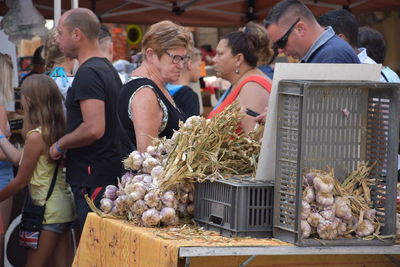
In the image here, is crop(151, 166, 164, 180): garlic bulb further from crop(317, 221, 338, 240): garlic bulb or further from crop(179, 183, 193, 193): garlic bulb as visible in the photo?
crop(317, 221, 338, 240): garlic bulb

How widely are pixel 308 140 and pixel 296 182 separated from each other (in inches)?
6.3

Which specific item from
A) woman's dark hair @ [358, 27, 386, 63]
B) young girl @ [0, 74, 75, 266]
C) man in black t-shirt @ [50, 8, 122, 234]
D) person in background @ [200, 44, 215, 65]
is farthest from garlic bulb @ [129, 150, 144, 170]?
person in background @ [200, 44, 215, 65]

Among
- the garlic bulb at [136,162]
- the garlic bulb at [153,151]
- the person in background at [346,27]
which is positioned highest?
the person in background at [346,27]

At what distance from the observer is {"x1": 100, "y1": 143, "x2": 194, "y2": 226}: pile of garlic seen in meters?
2.92

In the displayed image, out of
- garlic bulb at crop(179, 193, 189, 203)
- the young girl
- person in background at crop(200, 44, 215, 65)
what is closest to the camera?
garlic bulb at crop(179, 193, 189, 203)

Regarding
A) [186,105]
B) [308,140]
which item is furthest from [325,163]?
[186,105]

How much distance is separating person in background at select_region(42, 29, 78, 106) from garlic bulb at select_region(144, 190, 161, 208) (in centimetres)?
293

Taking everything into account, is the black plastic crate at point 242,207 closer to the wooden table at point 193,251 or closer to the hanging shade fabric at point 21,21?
the wooden table at point 193,251

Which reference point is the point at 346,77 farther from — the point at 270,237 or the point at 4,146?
the point at 4,146

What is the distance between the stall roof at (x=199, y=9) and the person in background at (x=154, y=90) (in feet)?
17.3

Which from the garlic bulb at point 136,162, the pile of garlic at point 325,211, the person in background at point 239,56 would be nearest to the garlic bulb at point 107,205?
the garlic bulb at point 136,162

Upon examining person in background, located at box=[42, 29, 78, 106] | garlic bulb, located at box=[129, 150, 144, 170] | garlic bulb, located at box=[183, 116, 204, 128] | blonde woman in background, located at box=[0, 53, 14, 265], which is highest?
person in background, located at box=[42, 29, 78, 106]

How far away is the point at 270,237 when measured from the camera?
110 inches

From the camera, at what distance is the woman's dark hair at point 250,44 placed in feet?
16.5
